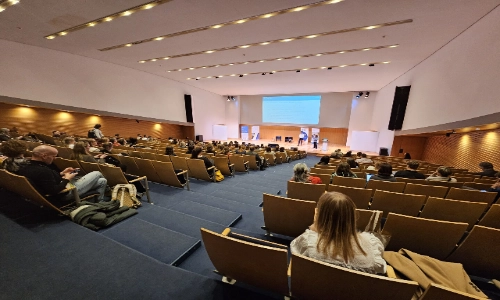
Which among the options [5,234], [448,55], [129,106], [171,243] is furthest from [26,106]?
[448,55]

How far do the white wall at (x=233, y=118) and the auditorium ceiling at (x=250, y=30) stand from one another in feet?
33.4

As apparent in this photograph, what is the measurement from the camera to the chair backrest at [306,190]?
2.67 metres

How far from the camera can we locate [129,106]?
1141 centimetres

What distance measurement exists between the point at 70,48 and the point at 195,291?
11674 millimetres

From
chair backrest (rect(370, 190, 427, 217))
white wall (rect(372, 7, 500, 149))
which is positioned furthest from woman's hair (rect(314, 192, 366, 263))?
white wall (rect(372, 7, 500, 149))

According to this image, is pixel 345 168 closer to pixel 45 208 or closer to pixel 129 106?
pixel 45 208

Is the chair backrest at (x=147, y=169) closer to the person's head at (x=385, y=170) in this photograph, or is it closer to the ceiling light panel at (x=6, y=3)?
the person's head at (x=385, y=170)

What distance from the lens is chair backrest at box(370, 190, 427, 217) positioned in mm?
2420

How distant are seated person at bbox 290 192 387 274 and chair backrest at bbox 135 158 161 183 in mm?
3833

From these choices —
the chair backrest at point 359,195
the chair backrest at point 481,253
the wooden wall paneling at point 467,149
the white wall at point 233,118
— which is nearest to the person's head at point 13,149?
the chair backrest at point 359,195

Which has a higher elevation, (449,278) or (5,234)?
(449,278)

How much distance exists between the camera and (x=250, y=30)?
5.95 m

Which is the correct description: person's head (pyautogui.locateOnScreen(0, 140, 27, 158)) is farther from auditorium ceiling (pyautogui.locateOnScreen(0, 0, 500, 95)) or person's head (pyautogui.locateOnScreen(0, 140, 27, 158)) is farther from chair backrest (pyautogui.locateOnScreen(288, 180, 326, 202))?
auditorium ceiling (pyautogui.locateOnScreen(0, 0, 500, 95))

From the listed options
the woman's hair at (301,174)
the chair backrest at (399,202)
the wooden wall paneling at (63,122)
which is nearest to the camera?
the chair backrest at (399,202)
